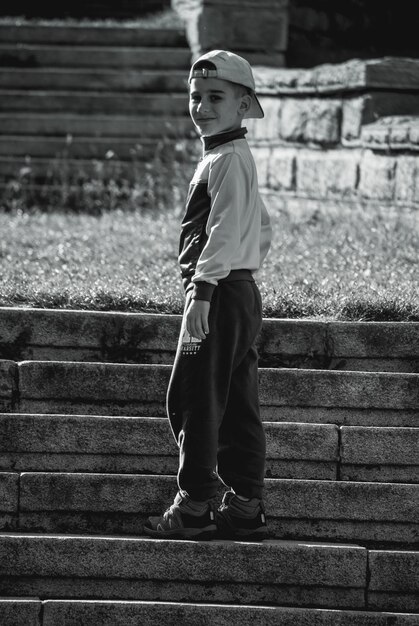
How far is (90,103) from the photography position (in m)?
11.1

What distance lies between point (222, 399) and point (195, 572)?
2.09 feet

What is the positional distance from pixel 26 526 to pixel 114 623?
60cm

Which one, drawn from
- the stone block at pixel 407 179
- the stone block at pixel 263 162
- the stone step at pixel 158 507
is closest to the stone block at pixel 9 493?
the stone step at pixel 158 507

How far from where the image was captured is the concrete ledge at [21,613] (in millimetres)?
3971

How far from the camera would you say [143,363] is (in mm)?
5020

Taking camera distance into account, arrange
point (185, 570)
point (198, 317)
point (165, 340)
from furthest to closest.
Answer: point (165, 340) < point (185, 570) < point (198, 317)

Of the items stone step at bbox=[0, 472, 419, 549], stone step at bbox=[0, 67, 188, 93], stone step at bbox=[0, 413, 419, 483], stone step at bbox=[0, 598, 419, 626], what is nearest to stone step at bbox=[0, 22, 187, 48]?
stone step at bbox=[0, 67, 188, 93]

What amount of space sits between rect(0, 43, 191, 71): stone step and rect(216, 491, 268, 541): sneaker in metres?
7.94

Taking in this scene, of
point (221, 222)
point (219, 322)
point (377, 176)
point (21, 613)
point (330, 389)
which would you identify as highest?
point (221, 222)

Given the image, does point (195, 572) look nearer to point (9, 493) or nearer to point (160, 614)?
point (160, 614)

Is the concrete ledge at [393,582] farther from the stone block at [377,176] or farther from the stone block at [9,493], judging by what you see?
the stone block at [377,176]

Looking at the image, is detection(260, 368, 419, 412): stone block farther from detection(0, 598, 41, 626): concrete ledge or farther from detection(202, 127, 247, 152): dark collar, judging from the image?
detection(0, 598, 41, 626): concrete ledge

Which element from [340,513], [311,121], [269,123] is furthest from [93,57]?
[340,513]

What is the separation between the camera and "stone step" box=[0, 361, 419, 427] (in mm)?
4766
